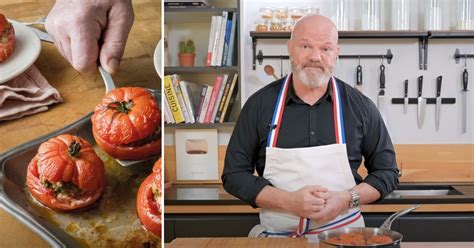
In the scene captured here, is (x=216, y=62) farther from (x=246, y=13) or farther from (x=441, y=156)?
(x=441, y=156)

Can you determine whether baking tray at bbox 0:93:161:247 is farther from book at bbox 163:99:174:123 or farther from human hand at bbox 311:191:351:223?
book at bbox 163:99:174:123

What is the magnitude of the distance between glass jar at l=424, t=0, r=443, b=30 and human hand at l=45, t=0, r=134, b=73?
9.42ft

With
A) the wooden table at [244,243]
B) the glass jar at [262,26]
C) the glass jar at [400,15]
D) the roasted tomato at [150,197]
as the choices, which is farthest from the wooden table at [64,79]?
the glass jar at [400,15]

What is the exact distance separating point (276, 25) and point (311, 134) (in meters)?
1.52

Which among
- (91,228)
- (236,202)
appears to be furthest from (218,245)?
(236,202)

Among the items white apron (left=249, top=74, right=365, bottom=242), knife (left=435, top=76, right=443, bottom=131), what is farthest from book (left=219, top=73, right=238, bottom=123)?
white apron (left=249, top=74, right=365, bottom=242)

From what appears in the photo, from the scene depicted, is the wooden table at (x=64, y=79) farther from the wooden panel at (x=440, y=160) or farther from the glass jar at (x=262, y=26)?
the wooden panel at (x=440, y=160)

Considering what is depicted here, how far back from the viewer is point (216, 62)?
3.92 metres

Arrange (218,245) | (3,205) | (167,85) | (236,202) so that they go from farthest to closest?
(167,85)
(236,202)
(218,245)
(3,205)

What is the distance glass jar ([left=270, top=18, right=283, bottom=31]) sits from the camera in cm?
396

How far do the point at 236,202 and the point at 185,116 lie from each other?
2.32 feet

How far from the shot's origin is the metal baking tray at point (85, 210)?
139 centimetres

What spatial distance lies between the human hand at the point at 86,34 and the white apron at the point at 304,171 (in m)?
1.23

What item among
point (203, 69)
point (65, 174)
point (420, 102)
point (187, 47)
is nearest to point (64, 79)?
point (65, 174)
